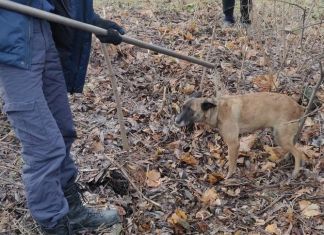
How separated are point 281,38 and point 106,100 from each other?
2857 millimetres

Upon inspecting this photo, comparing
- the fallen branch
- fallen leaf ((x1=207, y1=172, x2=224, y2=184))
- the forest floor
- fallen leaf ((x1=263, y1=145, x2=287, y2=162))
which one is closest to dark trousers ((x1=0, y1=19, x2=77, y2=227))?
the forest floor

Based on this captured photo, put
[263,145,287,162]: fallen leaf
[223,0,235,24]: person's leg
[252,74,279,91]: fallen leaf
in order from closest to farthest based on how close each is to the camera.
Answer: [263,145,287,162]: fallen leaf → [252,74,279,91]: fallen leaf → [223,0,235,24]: person's leg

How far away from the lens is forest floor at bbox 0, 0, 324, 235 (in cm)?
457

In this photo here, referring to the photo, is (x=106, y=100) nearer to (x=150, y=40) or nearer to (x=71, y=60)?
(x=150, y=40)

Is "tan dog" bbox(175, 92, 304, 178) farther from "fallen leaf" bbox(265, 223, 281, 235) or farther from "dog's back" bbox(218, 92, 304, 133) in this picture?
"fallen leaf" bbox(265, 223, 281, 235)

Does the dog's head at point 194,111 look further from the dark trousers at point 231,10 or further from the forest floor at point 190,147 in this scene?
the dark trousers at point 231,10

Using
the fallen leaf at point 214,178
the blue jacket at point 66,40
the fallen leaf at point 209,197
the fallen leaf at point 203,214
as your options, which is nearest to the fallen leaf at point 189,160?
the fallen leaf at point 214,178

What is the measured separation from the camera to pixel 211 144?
6.15 meters

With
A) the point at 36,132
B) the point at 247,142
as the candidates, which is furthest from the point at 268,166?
the point at 36,132

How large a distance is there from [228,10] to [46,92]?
6093 mm

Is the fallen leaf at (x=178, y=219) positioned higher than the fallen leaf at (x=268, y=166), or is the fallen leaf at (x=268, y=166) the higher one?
the fallen leaf at (x=268, y=166)

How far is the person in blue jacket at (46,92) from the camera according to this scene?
314cm

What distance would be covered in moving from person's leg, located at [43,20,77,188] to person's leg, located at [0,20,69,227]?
3.9 inches

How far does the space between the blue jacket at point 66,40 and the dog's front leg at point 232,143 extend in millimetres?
2350
